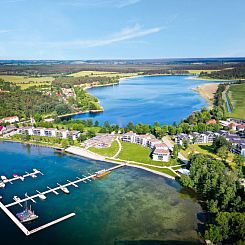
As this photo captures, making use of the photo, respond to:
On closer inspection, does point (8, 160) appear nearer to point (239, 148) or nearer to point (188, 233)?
point (188, 233)

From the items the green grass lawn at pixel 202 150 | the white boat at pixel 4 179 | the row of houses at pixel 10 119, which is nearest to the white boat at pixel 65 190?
the white boat at pixel 4 179

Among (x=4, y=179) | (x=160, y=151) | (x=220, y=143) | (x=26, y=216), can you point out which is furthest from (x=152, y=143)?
(x=26, y=216)

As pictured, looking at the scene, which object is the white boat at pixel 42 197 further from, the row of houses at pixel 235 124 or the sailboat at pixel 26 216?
the row of houses at pixel 235 124

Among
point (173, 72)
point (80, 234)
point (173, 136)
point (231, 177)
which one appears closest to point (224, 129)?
point (173, 136)

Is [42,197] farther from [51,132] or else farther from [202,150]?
[202,150]

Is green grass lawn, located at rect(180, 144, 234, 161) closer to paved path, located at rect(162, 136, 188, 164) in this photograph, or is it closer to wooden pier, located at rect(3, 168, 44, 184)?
paved path, located at rect(162, 136, 188, 164)
